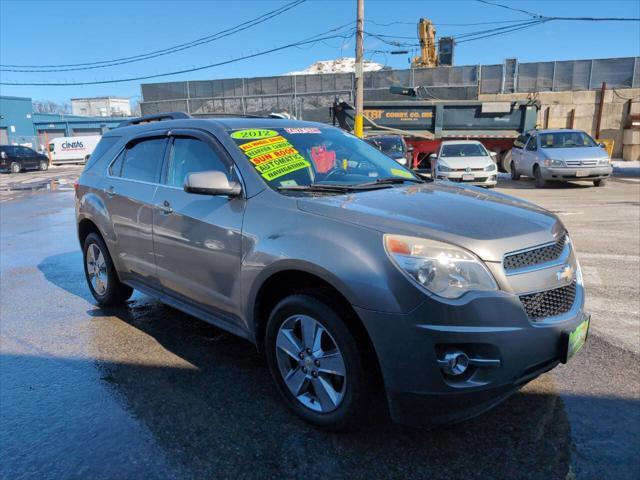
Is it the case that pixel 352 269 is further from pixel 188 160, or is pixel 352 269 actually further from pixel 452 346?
pixel 188 160

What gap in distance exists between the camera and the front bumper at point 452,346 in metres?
2.25

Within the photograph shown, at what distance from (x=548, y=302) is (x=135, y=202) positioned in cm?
325

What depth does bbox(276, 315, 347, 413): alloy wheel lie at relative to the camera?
8.72 ft

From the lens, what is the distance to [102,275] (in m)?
4.96

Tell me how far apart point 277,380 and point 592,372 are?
219 cm

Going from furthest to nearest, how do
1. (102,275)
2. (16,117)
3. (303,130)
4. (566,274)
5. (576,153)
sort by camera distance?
(16,117)
(576,153)
(102,275)
(303,130)
(566,274)

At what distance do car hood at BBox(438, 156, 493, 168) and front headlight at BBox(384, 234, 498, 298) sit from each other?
12229 mm

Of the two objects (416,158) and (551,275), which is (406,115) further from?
(551,275)

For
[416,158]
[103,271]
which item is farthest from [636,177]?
[103,271]

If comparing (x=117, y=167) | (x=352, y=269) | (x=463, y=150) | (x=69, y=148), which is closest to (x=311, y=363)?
(x=352, y=269)

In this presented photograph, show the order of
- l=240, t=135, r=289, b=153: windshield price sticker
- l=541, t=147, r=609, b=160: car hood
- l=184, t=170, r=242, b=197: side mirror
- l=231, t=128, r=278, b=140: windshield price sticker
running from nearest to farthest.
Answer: l=184, t=170, r=242, b=197: side mirror
l=240, t=135, r=289, b=153: windshield price sticker
l=231, t=128, r=278, b=140: windshield price sticker
l=541, t=147, r=609, b=160: car hood

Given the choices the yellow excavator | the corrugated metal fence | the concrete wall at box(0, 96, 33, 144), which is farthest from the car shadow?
the concrete wall at box(0, 96, 33, 144)

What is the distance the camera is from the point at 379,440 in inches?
106

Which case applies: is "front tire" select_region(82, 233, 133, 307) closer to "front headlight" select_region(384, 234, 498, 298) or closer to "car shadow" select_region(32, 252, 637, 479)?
"car shadow" select_region(32, 252, 637, 479)
